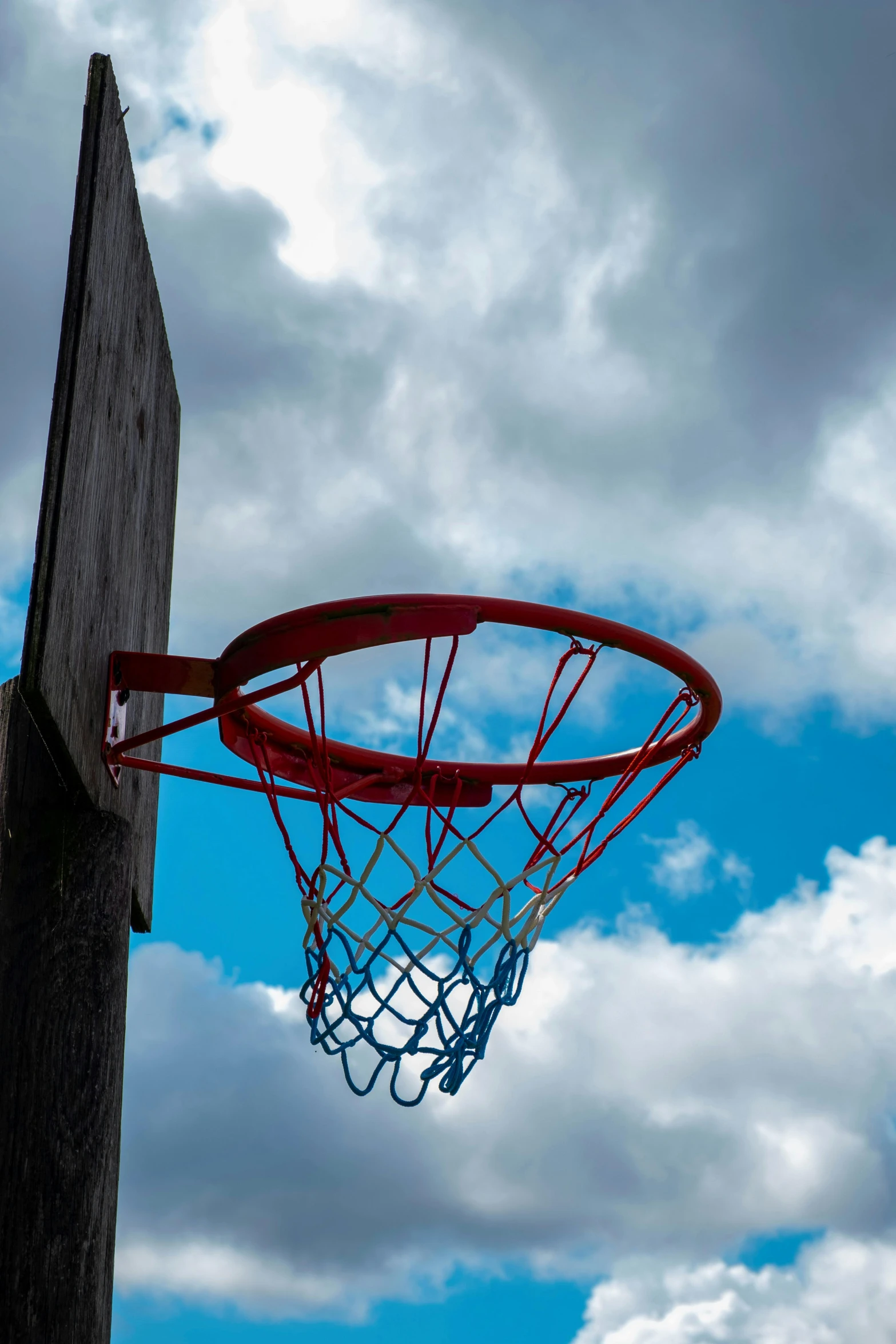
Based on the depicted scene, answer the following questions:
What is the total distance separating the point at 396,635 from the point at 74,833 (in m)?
0.85

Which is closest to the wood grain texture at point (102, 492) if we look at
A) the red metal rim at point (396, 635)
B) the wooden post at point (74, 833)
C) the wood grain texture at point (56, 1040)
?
the wooden post at point (74, 833)

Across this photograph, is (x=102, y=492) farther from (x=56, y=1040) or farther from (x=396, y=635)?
(x=56, y=1040)

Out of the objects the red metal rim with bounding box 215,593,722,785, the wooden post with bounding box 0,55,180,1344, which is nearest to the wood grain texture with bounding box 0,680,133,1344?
the wooden post with bounding box 0,55,180,1344

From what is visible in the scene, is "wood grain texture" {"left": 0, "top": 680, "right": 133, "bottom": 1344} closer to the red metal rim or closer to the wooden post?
the wooden post

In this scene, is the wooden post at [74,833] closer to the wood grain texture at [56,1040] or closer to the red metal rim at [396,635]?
the wood grain texture at [56,1040]

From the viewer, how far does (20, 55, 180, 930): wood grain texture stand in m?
2.85

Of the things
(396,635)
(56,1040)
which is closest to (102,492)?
(396,635)

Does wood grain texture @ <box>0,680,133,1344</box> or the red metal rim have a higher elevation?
the red metal rim

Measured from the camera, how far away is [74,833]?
3.00 meters

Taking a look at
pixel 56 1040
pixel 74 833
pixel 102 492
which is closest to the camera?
pixel 56 1040

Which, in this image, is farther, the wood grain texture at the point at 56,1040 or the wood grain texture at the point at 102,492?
the wood grain texture at the point at 102,492

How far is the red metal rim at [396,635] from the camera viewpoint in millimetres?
3059

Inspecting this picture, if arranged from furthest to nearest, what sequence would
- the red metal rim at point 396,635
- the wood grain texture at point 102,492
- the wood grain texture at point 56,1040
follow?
the red metal rim at point 396,635 → the wood grain texture at point 102,492 → the wood grain texture at point 56,1040

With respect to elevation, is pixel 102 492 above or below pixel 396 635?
above
